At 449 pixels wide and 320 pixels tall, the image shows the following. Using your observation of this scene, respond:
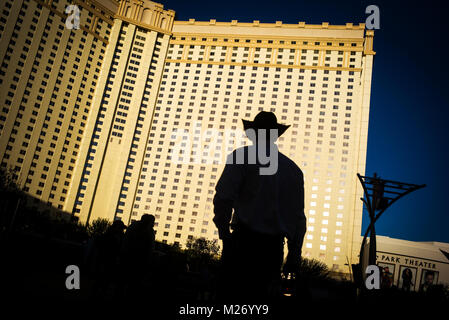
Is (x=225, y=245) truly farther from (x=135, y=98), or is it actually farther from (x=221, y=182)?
(x=135, y=98)

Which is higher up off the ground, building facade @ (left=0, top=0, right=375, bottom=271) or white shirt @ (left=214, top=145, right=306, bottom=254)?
building facade @ (left=0, top=0, right=375, bottom=271)

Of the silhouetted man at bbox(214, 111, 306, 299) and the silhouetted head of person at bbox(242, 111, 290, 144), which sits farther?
the silhouetted head of person at bbox(242, 111, 290, 144)

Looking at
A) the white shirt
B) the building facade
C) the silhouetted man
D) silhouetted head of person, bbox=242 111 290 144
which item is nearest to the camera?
the silhouetted man

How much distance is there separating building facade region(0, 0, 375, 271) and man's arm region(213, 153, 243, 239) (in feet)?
225

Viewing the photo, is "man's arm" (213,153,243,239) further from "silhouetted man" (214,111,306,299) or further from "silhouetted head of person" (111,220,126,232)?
"silhouetted head of person" (111,220,126,232)

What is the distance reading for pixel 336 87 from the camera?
76.1m

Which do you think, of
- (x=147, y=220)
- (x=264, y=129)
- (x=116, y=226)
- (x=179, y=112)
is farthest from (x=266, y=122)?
(x=179, y=112)

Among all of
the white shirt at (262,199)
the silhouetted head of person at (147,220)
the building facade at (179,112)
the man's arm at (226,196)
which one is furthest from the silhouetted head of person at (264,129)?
the building facade at (179,112)

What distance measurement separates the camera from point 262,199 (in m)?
2.38

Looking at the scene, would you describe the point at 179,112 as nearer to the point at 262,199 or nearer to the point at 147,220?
the point at 147,220

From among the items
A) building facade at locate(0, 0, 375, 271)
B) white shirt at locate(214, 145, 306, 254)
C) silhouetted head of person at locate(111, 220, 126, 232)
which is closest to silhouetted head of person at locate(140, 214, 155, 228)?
silhouetted head of person at locate(111, 220, 126, 232)

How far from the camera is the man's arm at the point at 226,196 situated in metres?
2.26

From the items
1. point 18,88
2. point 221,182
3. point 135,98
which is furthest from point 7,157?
point 221,182

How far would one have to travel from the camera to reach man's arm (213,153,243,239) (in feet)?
7.41
